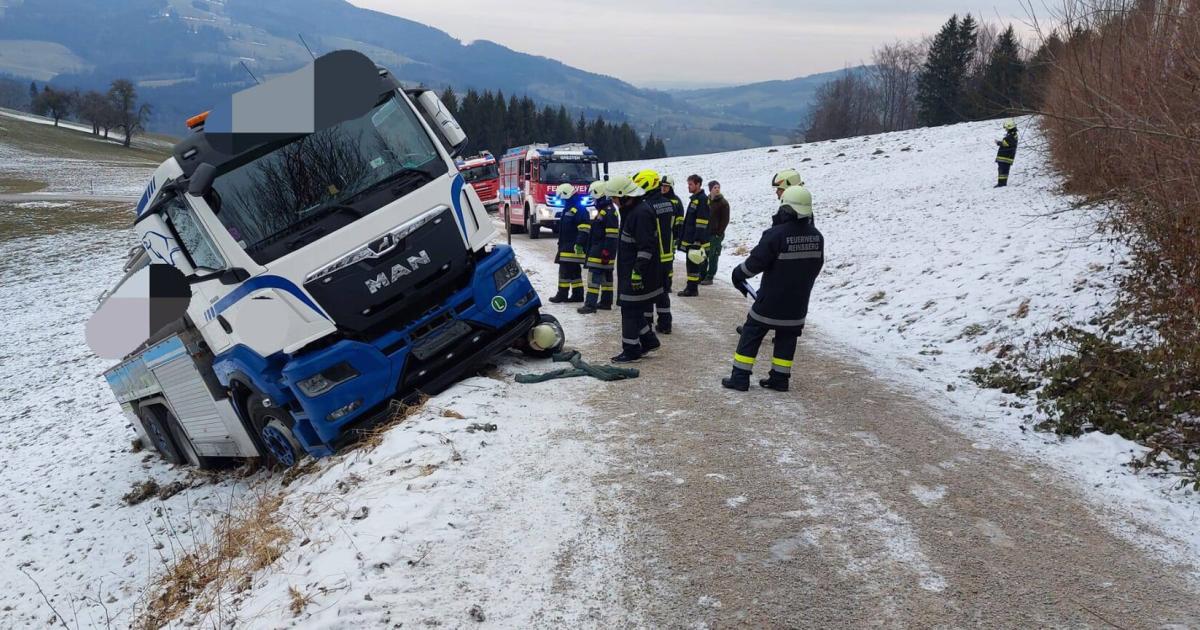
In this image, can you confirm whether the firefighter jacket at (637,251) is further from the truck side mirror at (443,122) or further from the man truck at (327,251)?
the truck side mirror at (443,122)

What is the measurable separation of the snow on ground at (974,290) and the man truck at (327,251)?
4631 millimetres

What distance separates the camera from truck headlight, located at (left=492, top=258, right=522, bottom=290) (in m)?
7.00

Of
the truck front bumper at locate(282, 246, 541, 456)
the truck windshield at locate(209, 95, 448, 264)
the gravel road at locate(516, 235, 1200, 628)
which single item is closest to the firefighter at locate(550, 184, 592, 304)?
the truck front bumper at locate(282, 246, 541, 456)

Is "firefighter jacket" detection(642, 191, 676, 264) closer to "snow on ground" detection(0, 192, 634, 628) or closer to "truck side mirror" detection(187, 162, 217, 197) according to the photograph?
"snow on ground" detection(0, 192, 634, 628)

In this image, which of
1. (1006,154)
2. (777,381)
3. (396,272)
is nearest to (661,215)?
(777,381)

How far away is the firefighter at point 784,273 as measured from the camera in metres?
6.50

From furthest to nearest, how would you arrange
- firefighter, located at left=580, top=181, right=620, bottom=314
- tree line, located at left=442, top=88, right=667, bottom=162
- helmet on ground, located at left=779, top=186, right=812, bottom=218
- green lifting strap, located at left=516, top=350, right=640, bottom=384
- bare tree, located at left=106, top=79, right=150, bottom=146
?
bare tree, located at left=106, top=79, right=150, bottom=146
tree line, located at left=442, top=88, right=667, bottom=162
firefighter, located at left=580, top=181, right=620, bottom=314
green lifting strap, located at left=516, top=350, right=640, bottom=384
helmet on ground, located at left=779, top=186, right=812, bottom=218

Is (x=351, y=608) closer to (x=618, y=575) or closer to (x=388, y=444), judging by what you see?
(x=618, y=575)

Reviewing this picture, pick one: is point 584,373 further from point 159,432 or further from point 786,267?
point 159,432

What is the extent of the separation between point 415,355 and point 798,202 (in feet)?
12.1

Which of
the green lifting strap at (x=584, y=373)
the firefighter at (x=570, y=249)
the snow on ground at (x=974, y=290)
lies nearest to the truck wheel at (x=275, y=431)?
the green lifting strap at (x=584, y=373)

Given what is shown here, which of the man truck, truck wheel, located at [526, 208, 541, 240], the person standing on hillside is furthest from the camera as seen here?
truck wheel, located at [526, 208, 541, 240]

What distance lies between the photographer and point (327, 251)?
6.02 metres

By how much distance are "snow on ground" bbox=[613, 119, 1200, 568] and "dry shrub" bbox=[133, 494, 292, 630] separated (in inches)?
201
